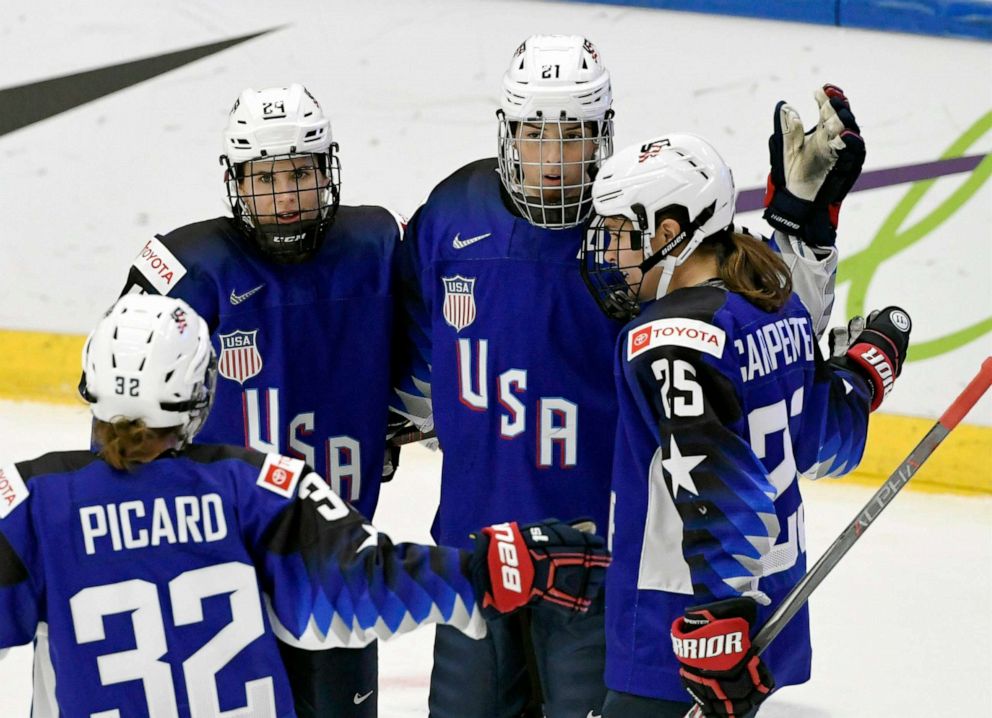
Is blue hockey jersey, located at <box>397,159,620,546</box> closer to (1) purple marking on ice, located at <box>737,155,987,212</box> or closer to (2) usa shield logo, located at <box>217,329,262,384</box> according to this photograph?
(2) usa shield logo, located at <box>217,329,262,384</box>

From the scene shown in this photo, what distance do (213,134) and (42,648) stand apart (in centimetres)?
356

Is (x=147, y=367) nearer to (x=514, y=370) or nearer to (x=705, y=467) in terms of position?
(x=705, y=467)

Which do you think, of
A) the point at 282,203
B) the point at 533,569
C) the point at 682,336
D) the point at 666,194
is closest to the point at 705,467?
the point at 682,336

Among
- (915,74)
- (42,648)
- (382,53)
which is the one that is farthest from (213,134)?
(42,648)

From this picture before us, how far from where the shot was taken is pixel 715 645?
2334 mm

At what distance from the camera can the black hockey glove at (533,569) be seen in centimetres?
220

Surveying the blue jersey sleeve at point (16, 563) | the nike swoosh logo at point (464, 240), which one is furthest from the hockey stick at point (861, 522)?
the blue jersey sleeve at point (16, 563)

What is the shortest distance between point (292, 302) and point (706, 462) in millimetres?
921

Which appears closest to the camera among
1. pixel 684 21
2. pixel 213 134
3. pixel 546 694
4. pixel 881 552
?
pixel 546 694

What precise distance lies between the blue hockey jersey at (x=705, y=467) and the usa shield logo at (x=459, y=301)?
489 mm

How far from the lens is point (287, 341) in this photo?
2936mm

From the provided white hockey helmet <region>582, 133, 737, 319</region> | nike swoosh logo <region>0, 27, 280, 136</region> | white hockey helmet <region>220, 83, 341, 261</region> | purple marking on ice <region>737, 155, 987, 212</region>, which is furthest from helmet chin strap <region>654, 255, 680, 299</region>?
nike swoosh logo <region>0, 27, 280, 136</region>

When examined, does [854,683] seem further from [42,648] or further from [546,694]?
[42,648]

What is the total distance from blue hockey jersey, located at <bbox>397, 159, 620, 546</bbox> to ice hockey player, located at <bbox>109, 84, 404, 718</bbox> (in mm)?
146
